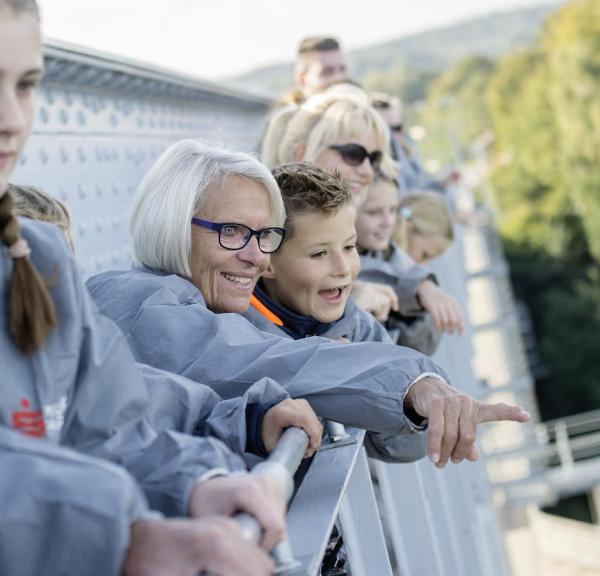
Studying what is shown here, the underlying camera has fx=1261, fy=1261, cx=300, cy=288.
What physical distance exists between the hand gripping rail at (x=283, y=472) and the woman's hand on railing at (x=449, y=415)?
1.42 feet

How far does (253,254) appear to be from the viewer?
9.35 ft

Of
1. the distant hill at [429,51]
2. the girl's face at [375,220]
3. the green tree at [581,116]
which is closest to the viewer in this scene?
the girl's face at [375,220]

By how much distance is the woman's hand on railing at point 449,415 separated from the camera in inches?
96.6

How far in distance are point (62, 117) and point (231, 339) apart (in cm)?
216

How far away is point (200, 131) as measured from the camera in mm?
7320

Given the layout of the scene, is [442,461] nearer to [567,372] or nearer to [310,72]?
[310,72]

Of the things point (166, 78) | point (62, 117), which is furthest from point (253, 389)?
point (166, 78)

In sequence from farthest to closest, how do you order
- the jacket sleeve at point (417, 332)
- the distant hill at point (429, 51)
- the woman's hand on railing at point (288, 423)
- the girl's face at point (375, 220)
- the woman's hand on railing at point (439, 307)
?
1. the distant hill at point (429, 51)
2. the girl's face at point (375, 220)
3. the woman's hand on railing at point (439, 307)
4. the jacket sleeve at point (417, 332)
5. the woman's hand on railing at point (288, 423)

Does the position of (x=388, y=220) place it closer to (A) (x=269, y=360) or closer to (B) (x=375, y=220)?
(B) (x=375, y=220)

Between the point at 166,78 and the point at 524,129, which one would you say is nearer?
the point at 166,78

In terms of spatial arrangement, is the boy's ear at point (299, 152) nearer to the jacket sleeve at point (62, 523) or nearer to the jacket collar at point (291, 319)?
the jacket collar at point (291, 319)

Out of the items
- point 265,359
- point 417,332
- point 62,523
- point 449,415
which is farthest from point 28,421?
point 417,332

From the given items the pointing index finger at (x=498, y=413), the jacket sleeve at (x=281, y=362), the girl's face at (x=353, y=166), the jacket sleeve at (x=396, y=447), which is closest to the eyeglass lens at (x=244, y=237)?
the jacket sleeve at (x=281, y=362)

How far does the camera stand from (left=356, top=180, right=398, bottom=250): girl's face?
453cm
